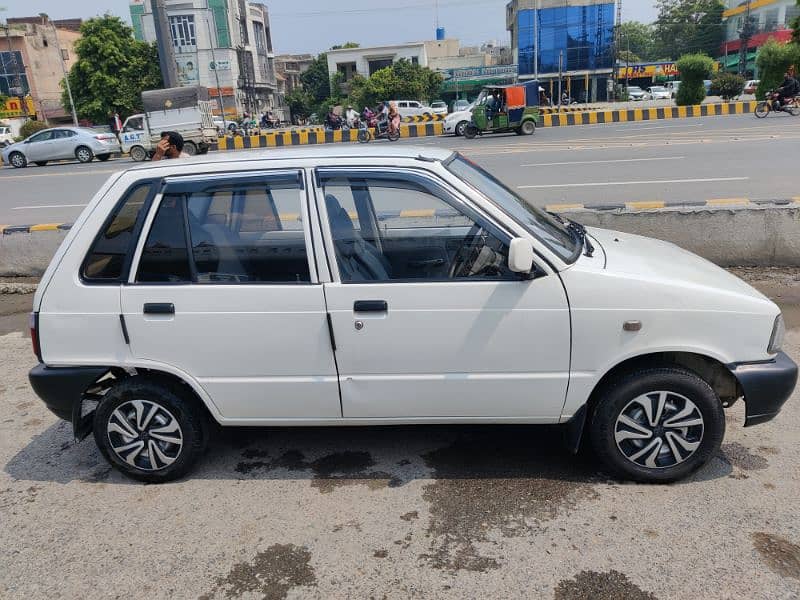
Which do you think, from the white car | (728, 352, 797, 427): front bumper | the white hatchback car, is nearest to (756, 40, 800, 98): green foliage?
the white car

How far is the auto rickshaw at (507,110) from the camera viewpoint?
24.2 meters

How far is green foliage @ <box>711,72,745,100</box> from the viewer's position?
4309 centimetres

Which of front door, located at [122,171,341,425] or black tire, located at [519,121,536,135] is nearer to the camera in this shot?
front door, located at [122,171,341,425]

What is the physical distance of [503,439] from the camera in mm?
3922

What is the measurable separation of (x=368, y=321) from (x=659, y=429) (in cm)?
156

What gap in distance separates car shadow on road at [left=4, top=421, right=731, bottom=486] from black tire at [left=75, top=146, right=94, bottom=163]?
79.2 ft

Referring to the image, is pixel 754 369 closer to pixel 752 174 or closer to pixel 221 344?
pixel 221 344

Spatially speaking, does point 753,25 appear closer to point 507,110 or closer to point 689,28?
point 689,28

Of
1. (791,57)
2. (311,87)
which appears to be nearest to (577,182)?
(791,57)

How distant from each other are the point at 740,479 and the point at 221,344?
278 cm

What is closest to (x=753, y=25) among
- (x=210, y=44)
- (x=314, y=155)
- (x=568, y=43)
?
(x=568, y=43)

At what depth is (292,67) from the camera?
115375 mm

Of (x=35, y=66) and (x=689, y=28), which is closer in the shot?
(x=35, y=66)

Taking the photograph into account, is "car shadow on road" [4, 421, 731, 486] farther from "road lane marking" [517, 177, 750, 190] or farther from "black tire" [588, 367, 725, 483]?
"road lane marking" [517, 177, 750, 190]
